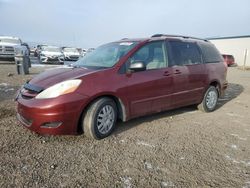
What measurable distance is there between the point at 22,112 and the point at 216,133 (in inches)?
137

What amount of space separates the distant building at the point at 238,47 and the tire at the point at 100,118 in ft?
121

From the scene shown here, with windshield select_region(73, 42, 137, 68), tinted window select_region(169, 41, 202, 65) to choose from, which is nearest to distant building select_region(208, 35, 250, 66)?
tinted window select_region(169, 41, 202, 65)

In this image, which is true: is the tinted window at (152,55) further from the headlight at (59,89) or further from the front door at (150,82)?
the headlight at (59,89)

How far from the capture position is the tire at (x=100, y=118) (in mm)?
4355

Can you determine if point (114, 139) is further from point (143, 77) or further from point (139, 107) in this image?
point (143, 77)

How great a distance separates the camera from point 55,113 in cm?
407

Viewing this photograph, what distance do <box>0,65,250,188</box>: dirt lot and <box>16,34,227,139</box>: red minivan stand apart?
0.31m

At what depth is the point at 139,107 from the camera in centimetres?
504

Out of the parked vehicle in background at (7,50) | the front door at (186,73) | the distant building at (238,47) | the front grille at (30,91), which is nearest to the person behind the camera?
the front grille at (30,91)

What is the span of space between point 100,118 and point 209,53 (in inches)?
150

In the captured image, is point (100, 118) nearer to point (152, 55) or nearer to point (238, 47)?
point (152, 55)

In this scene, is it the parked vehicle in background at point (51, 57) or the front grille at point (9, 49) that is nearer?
the front grille at point (9, 49)

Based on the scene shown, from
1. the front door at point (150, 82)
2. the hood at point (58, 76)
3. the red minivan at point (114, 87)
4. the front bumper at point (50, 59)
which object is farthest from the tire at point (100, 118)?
the front bumper at point (50, 59)

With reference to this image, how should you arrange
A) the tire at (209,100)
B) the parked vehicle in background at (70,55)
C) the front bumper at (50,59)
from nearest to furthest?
1. the tire at (209,100)
2. the front bumper at (50,59)
3. the parked vehicle in background at (70,55)
